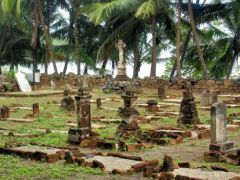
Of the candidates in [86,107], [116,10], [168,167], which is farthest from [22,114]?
[116,10]

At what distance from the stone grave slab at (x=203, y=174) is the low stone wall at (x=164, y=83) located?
53.7ft

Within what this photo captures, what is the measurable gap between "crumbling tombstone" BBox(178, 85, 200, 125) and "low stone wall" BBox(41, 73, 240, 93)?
9857 mm

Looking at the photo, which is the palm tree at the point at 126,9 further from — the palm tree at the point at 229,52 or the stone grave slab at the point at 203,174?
the stone grave slab at the point at 203,174

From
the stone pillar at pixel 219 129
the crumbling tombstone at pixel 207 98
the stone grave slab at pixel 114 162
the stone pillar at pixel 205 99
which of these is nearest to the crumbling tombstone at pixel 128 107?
the stone pillar at pixel 219 129

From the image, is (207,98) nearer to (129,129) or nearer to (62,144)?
(129,129)

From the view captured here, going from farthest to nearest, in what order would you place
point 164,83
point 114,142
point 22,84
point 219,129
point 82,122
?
point 22,84
point 164,83
point 82,122
point 114,142
point 219,129

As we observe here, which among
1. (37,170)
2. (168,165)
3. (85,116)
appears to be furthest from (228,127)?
(37,170)

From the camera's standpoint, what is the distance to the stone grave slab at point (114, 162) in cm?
708

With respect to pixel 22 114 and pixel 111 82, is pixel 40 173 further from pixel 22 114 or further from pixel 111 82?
pixel 111 82

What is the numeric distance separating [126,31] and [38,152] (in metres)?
21.7

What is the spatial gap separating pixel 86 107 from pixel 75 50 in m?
22.7

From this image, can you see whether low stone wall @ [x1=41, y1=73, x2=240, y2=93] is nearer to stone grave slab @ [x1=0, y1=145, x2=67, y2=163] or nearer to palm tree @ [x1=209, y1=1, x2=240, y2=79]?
palm tree @ [x1=209, y1=1, x2=240, y2=79]

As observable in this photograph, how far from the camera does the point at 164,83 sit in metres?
25.8

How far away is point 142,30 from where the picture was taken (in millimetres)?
30359
